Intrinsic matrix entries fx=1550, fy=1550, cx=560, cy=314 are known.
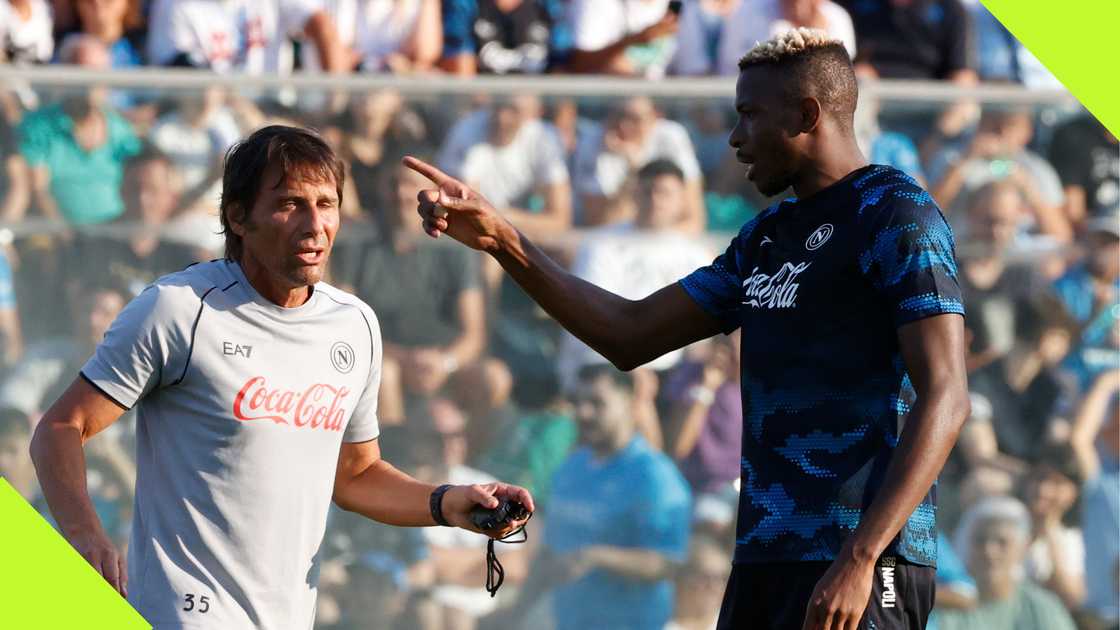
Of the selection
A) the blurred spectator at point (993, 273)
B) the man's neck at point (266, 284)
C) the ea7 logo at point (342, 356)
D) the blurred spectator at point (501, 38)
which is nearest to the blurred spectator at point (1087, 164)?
the blurred spectator at point (993, 273)

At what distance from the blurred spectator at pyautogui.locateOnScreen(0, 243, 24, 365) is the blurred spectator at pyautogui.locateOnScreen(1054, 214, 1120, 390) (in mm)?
5281

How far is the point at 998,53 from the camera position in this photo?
9094 millimetres

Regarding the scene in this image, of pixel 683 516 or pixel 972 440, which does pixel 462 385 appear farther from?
pixel 972 440

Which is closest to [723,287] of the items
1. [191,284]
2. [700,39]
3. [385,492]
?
[385,492]

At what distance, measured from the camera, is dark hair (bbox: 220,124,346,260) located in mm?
4012

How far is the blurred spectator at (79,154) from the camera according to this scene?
7.69m

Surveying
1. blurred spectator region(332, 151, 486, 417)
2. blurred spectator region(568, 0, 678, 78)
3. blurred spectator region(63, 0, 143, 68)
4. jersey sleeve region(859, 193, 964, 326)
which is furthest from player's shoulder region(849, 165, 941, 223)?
blurred spectator region(63, 0, 143, 68)

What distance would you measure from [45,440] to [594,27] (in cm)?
567

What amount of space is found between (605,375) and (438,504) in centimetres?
358

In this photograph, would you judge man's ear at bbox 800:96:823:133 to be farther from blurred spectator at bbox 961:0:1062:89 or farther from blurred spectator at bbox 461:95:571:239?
blurred spectator at bbox 961:0:1062:89

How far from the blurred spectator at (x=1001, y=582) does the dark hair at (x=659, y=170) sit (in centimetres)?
228

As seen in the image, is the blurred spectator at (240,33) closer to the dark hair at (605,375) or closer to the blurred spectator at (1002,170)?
the dark hair at (605,375)

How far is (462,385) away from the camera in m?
7.75

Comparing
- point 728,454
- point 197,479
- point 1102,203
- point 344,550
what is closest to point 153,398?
point 197,479
